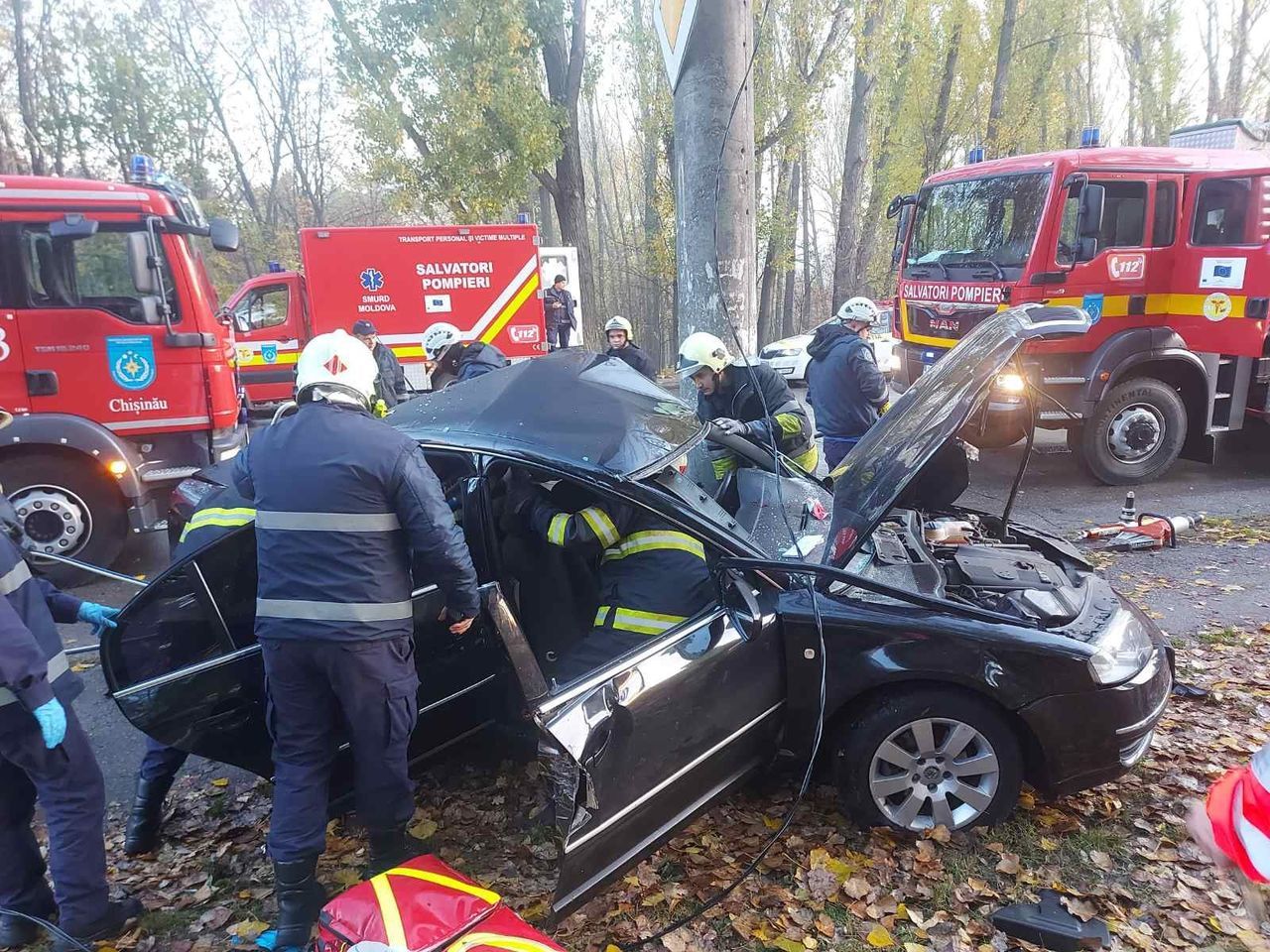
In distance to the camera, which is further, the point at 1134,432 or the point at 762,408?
the point at 1134,432

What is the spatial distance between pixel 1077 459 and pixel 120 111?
22.9 metres

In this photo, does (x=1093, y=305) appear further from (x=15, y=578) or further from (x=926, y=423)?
(x=15, y=578)

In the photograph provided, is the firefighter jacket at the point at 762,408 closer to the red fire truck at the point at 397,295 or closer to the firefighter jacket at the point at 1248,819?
the firefighter jacket at the point at 1248,819

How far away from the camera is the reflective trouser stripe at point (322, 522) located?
2.37 meters

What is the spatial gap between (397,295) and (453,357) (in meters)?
6.16

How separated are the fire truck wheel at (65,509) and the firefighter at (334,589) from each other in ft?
13.3

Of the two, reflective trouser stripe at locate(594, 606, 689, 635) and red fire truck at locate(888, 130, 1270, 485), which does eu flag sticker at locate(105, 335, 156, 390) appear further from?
red fire truck at locate(888, 130, 1270, 485)

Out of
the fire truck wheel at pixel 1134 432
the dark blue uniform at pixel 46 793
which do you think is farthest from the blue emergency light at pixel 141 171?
the fire truck wheel at pixel 1134 432

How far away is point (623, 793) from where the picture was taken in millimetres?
2422

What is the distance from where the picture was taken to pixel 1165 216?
704 centimetres

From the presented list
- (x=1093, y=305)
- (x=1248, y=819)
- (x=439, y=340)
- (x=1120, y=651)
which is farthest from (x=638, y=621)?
(x=1093, y=305)

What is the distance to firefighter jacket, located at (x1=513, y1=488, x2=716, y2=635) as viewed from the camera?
9.39 ft

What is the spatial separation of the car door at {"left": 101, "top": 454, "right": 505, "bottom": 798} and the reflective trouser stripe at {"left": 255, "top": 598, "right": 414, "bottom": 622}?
0.36 m

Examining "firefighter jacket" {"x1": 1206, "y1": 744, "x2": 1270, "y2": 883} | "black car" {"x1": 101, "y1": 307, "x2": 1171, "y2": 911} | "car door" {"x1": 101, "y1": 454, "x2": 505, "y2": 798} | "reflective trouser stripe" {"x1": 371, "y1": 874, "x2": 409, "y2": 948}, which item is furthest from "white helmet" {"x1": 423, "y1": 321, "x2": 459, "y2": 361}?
"firefighter jacket" {"x1": 1206, "y1": 744, "x2": 1270, "y2": 883}
